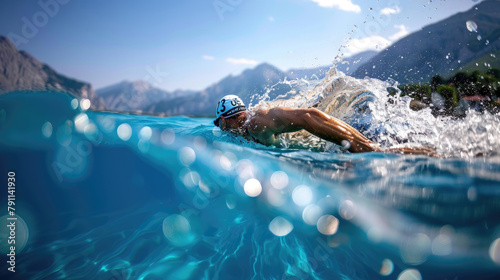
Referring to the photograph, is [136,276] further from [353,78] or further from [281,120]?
[353,78]

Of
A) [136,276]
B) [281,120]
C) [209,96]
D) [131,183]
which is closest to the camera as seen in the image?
[136,276]

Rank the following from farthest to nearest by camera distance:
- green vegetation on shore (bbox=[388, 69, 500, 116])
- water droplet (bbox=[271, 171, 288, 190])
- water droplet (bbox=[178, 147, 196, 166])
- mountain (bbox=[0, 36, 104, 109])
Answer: green vegetation on shore (bbox=[388, 69, 500, 116]), mountain (bbox=[0, 36, 104, 109]), water droplet (bbox=[178, 147, 196, 166]), water droplet (bbox=[271, 171, 288, 190])

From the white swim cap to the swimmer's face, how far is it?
108 mm

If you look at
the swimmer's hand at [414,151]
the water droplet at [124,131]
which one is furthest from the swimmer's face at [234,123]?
the water droplet at [124,131]

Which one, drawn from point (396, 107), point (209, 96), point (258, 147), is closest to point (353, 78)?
point (396, 107)

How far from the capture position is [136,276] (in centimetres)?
348

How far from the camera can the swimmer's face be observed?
230 inches

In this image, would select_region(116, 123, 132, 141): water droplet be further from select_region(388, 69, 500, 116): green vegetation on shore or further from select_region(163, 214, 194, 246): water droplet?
select_region(388, 69, 500, 116): green vegetation on shore

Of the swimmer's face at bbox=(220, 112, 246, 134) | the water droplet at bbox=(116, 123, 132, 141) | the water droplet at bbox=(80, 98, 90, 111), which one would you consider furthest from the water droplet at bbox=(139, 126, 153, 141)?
the swimmer's face at bbox=(220, 112, 246, 134)

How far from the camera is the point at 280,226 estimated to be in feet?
15.9

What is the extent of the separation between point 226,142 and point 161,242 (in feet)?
11.2

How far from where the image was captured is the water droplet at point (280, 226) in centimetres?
460

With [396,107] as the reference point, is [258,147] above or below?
below

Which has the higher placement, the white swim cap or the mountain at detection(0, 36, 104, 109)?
the mountain at detection(0, 36, 104, 109)
